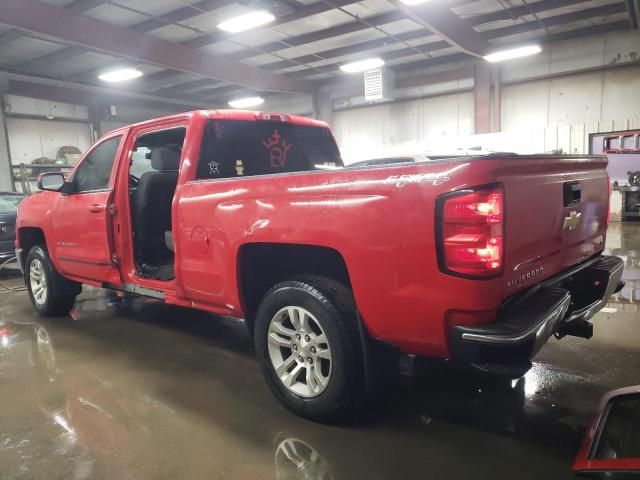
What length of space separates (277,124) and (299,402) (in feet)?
7.34

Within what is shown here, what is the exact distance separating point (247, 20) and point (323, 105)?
23.9 feet

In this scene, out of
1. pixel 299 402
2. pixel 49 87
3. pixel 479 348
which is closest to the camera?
pixel 479 348

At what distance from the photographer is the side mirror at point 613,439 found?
1728 millimetres

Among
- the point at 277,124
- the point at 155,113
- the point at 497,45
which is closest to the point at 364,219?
the point at 277,124

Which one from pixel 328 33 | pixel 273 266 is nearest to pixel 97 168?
pixel 273 266

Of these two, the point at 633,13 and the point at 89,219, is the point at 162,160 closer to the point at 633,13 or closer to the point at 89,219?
the point at 89,219

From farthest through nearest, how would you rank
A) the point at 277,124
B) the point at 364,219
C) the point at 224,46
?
the point at 224,46 < the point at 277,124 < the point at 364,219

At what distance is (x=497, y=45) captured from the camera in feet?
40.5

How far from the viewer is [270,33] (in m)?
10.9

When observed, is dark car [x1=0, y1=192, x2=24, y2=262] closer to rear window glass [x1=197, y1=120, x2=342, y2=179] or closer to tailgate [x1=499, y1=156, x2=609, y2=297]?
rear window glass [x1=197, y1=120, x2=342, y2=179]

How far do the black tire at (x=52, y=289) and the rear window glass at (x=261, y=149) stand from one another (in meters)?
2.46

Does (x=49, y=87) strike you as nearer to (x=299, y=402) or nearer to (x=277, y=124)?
(x=277, y=124)

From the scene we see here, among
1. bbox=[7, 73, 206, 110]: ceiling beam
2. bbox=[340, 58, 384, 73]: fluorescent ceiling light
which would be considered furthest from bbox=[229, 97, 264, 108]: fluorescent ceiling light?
bbox=[340, 58, 384, 73]: fluorescent ceiling light

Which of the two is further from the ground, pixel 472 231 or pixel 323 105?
pixel 323 105
